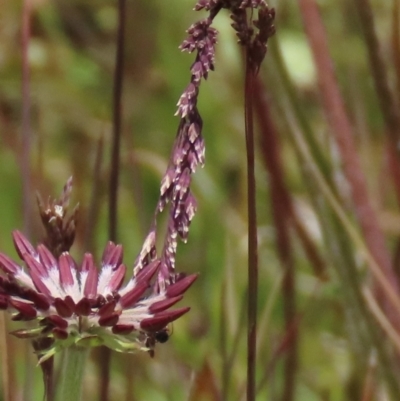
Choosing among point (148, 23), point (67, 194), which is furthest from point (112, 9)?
point (67, 194)

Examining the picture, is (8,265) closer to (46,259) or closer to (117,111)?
(46,259)

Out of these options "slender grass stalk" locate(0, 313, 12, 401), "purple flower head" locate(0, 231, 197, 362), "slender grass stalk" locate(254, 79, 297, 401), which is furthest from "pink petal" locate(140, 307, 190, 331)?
"slender grass stalk" locate(254, 79, 297, 401)

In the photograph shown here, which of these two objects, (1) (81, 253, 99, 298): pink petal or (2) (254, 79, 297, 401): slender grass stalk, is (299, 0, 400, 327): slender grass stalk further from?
(1) (81, 253, 99, 298): pink petal

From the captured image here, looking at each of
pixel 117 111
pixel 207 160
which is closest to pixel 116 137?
pixel 117 111

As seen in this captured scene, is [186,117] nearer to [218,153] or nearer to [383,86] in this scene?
[383,86]

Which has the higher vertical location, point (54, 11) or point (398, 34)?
point (54, 11)

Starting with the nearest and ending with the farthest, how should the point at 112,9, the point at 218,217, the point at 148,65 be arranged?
the point at 218,217 → the point at 112,9 → the point at 148,65
